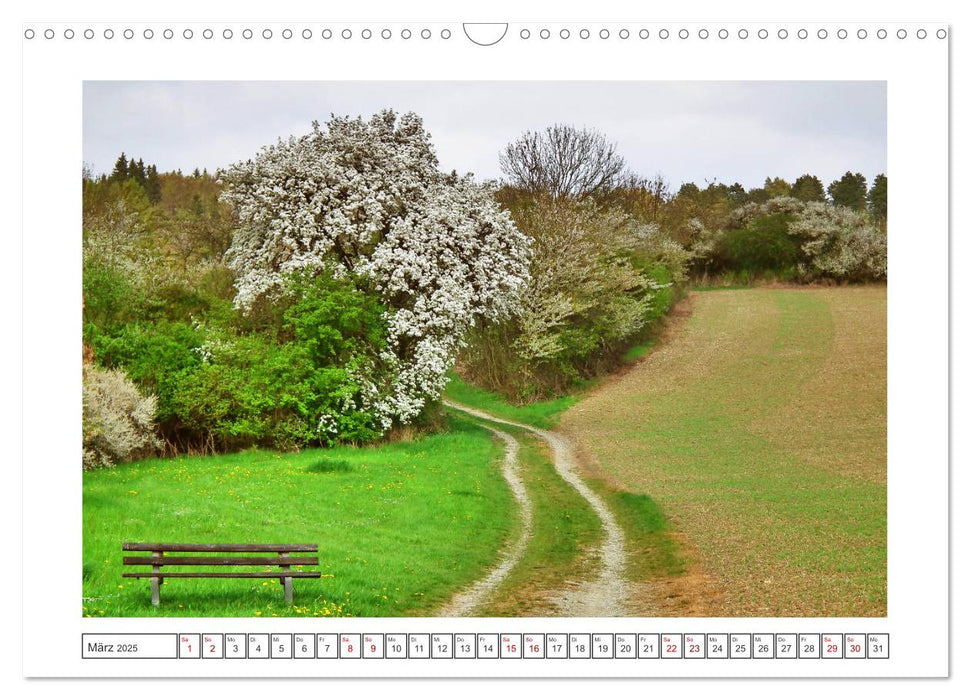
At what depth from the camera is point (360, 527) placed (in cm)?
1287

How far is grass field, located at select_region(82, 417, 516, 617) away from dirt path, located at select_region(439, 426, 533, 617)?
0.71 feet

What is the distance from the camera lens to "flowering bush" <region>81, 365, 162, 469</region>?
14.7 meters

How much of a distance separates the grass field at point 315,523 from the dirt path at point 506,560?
0.71 feet

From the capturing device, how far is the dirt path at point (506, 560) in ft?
28.1

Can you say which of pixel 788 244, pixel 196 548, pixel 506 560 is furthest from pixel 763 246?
pixel 196 548

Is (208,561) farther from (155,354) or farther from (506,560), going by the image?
(155,354)

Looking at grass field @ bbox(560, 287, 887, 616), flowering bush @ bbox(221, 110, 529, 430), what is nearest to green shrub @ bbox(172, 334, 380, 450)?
flowering bush @ bbox(221, 110, 529, 430)

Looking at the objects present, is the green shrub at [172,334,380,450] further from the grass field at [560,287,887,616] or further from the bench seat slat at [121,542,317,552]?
the bench seat slat at [121,542,317,552]

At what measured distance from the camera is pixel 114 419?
15.5 metres

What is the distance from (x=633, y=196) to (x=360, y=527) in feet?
87.1

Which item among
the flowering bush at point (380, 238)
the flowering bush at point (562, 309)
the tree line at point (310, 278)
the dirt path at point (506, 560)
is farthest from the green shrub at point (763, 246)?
the dirt path at point (506, 560)
